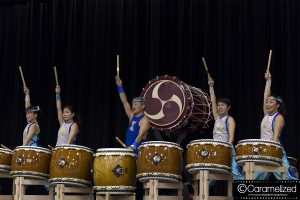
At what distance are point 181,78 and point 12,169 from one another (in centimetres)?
245

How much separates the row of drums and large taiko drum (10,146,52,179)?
0.01 m

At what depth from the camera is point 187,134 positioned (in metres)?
9.11

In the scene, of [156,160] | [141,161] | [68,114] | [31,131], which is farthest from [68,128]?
[156,160]

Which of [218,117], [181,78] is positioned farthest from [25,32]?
[218,117]

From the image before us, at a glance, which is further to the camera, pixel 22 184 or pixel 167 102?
pixel 167 102

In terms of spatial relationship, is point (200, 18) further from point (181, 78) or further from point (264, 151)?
point (264, 151)

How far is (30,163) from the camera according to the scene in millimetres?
7973

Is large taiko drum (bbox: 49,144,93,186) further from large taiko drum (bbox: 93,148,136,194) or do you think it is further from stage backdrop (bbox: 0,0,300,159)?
stage backdrop (bbox: 0,0,300,159)

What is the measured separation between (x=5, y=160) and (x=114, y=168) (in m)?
1.48

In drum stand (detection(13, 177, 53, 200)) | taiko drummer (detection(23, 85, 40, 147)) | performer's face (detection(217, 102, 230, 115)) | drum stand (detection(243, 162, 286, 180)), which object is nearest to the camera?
drum stand (detection(243, 162, 286, 180))

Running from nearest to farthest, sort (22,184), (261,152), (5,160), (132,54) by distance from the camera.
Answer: (261,152), (22,184), (5,160), (132,54)

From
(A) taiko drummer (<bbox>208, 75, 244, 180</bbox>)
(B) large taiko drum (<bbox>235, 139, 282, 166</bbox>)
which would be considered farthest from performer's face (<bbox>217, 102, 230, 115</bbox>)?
(B) large taiko drum (<bbox>235, 139, 282, 166</bbox>)

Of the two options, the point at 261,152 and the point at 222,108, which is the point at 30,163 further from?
the point at 261,152

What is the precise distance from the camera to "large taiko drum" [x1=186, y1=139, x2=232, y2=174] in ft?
24.3
